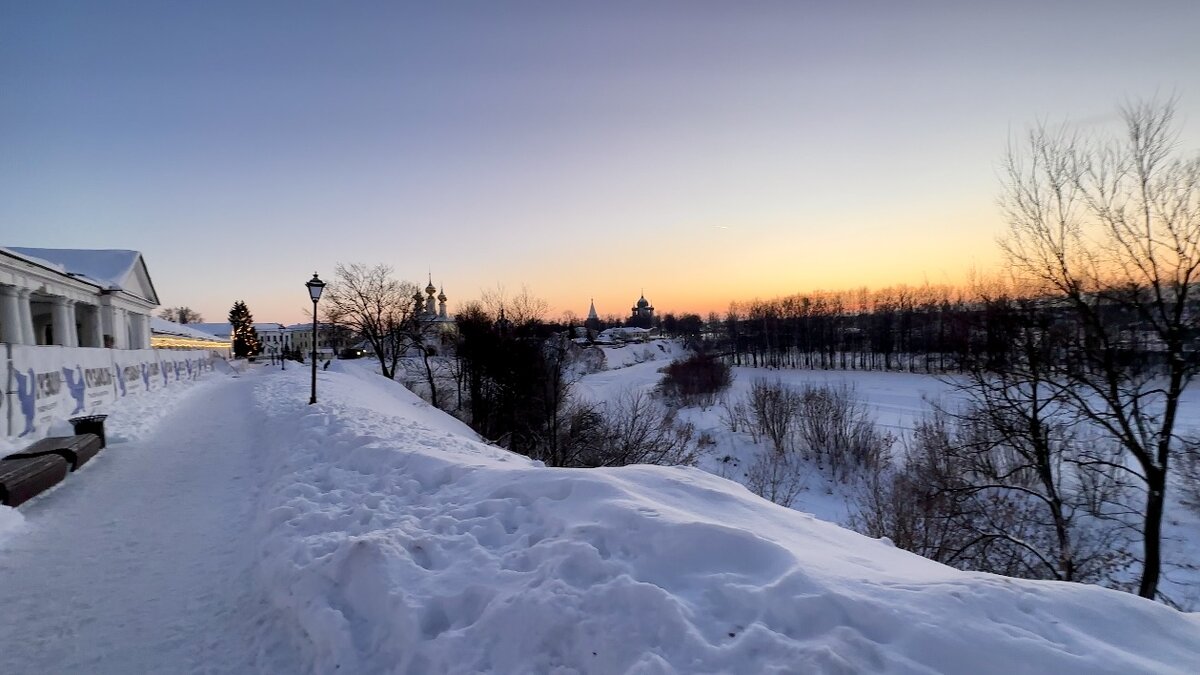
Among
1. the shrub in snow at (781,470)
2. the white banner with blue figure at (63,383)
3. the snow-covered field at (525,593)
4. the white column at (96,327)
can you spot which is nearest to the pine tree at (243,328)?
the white column at (96,327)

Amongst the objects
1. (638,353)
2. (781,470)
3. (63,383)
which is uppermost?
(63,383)

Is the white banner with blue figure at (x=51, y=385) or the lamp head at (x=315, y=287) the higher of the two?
the lamp head at (x=315, y=287)

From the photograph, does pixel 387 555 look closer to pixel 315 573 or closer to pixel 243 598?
pixel 315 573

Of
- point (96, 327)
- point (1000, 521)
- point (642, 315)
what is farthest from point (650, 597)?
point (642, 315)

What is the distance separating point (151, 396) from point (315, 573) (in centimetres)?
2009

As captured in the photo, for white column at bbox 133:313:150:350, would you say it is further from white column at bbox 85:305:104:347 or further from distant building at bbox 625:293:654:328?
distant building at bbox 625:293:654:328

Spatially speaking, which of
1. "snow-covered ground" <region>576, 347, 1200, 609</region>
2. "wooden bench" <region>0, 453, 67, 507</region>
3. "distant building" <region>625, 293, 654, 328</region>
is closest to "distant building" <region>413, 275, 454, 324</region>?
"snow-covered ground" <region>576, 347, 1200, 609</region>

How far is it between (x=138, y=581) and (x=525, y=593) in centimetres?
386

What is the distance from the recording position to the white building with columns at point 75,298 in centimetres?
1995

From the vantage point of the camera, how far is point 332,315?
44.5 meters

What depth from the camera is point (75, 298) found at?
25.8 m

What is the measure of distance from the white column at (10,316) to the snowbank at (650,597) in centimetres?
2274

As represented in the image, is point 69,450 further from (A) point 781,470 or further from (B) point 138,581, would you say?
(A) point 781,470

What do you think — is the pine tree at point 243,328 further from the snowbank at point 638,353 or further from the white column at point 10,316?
the white column at point 10,316
